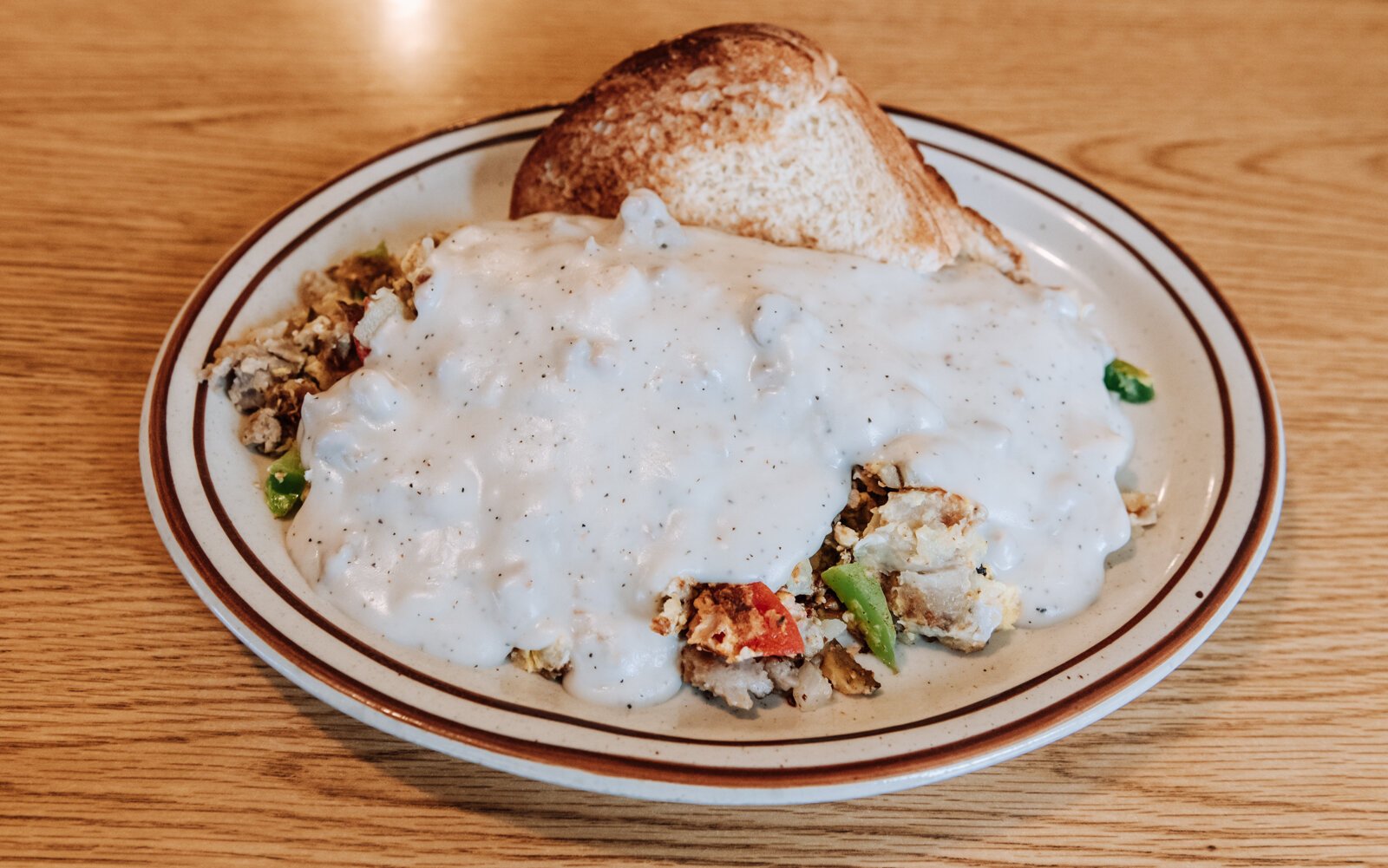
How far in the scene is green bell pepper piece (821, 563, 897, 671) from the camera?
2.00 meters

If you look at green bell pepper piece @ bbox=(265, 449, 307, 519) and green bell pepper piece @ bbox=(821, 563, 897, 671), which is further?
green bell pepper piece @ bbox=(265, 449, 307, 519)

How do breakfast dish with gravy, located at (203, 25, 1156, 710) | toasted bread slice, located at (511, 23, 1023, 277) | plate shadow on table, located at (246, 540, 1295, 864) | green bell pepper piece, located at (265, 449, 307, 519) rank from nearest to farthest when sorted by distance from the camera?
plate shadow on table, located at (246, 540, 1295, 864)
breakfast dish with gravy, located at (203, 25, 1156, 710)
green bell pepper piece, located at (265, 449, 307, 519)
toasted bread slice, located at (511, 23, 1023, 277)

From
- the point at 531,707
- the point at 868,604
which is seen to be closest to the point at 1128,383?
the point at 868,604

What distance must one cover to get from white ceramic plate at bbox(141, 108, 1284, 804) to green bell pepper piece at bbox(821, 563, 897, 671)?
0.21 feet

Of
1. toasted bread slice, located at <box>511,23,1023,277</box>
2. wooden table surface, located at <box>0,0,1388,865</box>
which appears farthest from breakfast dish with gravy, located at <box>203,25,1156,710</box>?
wooden table surface, located at <box>0,0,1388,865</box>

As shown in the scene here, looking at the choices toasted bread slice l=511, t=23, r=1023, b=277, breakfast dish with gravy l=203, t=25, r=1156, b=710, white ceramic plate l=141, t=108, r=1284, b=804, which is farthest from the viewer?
toasted bread slice l=511, t=23, r=1023, b=277

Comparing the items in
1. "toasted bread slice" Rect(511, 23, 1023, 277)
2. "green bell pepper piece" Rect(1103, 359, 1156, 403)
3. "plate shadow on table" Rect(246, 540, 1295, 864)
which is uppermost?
"toasted bread slice" Rect(511, 23, 1023, 277)

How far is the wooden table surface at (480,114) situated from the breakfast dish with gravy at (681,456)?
0.91 feet

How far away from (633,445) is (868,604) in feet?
1.84

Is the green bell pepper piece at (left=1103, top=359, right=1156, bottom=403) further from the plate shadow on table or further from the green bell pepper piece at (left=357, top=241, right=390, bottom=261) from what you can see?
the green bell pepper piece at (left=357, top=241, right=390, bottom=261)

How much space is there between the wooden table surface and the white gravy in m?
0.29

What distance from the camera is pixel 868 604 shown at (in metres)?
2.00

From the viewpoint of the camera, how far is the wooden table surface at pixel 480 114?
1.83 m

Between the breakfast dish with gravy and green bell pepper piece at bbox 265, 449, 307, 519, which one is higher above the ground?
the breakfast dish with gravy
